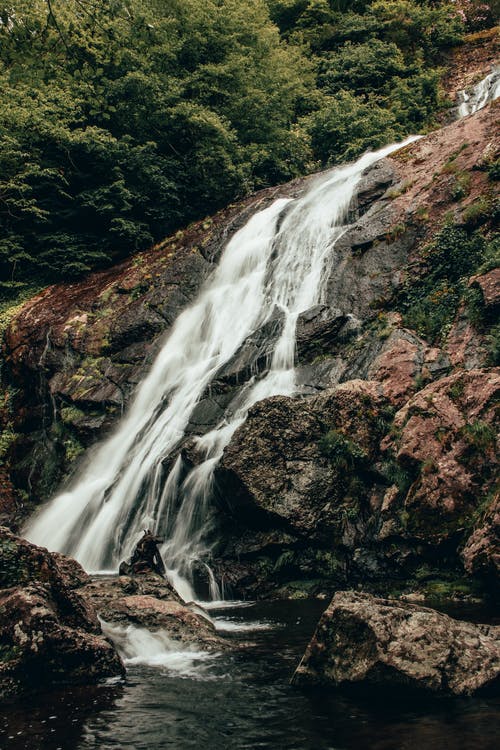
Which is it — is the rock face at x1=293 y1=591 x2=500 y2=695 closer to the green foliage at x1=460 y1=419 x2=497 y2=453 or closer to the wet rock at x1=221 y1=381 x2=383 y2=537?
the green foliage at x1=460 y1=419 x2=497 y2=453

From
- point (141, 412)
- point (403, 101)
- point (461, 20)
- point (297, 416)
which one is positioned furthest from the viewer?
point (461, 20)

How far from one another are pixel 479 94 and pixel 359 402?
21.4 m

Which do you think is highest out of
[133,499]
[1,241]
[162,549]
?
[1,241]

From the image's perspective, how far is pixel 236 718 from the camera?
450cm

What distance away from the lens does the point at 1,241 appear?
69.7 feet

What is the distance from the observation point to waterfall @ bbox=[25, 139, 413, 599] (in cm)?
1104

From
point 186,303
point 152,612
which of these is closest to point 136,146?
point 186,303

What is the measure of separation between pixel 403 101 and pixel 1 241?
1738 centimetres

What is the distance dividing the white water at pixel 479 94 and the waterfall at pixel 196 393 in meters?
8.82

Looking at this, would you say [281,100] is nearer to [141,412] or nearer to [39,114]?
[39,114]

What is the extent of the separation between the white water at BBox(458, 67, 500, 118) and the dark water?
2521 cm

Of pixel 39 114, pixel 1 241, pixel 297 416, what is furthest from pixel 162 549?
pixel 39 114

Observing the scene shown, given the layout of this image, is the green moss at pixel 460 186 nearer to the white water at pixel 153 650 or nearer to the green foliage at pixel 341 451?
the green foliage at pixel 341 451

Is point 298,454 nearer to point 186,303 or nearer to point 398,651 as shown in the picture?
point 398,651
